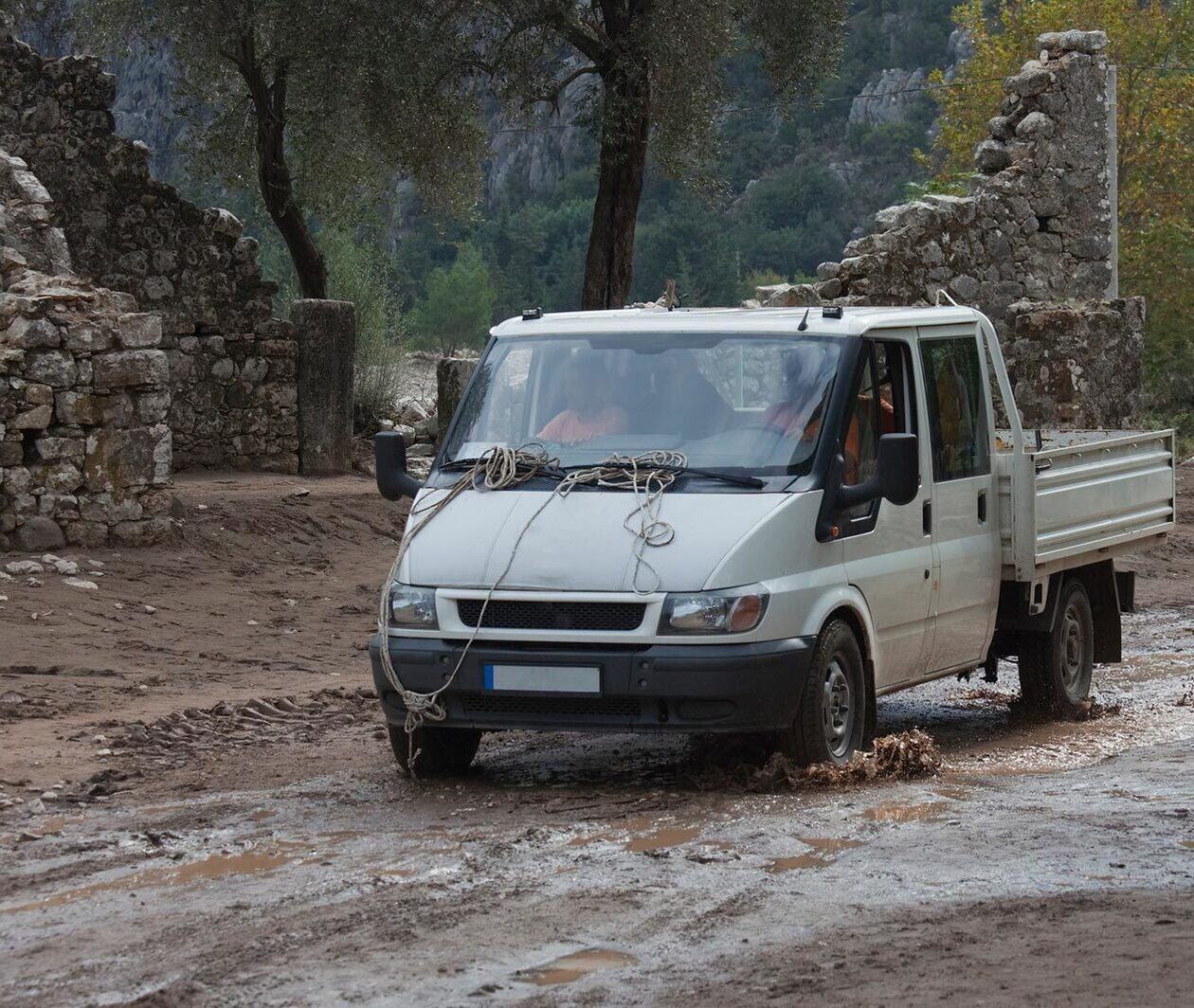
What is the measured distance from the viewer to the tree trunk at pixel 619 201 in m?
21.5

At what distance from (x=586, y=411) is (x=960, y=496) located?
6.47ft

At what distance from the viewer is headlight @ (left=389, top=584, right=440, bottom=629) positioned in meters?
7.84

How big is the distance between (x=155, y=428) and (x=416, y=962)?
1018 cm

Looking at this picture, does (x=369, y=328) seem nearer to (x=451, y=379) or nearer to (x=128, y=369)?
(x=451, y=379)

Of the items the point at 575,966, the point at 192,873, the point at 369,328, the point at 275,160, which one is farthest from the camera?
the point at 369,328

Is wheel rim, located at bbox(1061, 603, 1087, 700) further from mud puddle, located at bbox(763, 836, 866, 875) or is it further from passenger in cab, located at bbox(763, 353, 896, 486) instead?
mud puddle, located at bbox(763, 836, 866, 875)

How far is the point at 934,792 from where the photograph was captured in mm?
7773

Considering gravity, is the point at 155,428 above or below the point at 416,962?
above

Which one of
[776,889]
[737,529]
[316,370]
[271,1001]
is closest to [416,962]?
[271,1001]

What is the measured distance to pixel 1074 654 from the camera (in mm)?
10570

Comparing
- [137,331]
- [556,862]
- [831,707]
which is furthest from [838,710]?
[137,331]

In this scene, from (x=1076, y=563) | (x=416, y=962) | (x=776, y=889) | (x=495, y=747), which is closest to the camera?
(x=416, y=962)

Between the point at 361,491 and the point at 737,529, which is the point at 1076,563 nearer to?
the point at 737,529

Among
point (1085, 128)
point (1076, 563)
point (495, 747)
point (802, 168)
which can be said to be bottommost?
point (495, 747)
